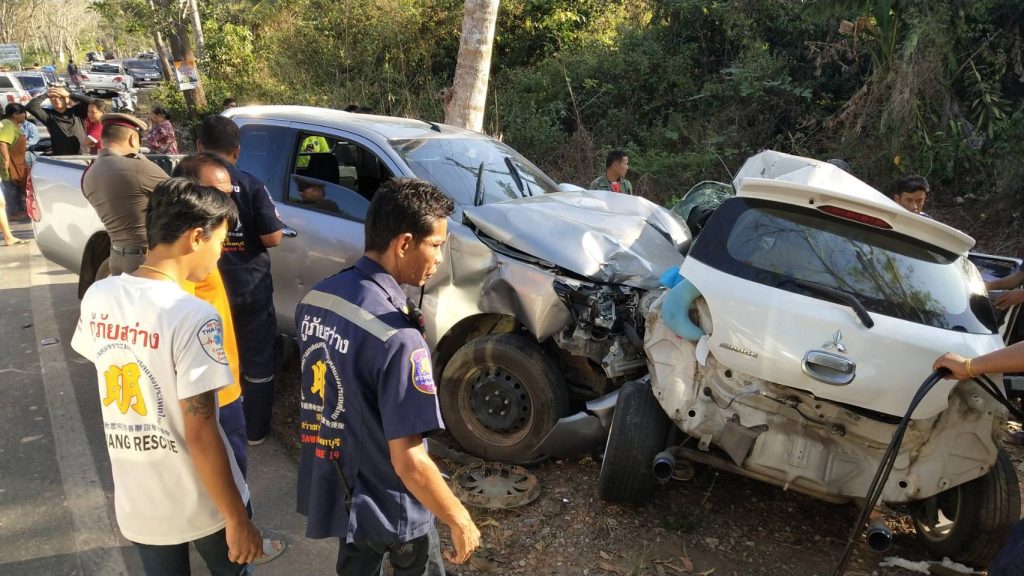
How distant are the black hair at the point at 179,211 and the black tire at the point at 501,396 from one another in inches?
80.6

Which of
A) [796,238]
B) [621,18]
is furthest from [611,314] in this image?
[621,18]

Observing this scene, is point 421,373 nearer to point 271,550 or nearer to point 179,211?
point 179,211

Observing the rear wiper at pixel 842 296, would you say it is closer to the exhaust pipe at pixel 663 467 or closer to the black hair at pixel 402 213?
the exhaust pipe at pixel 663 467

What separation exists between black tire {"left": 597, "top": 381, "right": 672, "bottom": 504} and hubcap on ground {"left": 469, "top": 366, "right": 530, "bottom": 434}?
2.14ft

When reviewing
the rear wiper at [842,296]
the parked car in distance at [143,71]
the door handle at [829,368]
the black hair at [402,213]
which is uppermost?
the parked car in distance at [143,71]

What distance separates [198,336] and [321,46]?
14896 mm

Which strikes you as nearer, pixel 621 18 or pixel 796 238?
pixel 796 238

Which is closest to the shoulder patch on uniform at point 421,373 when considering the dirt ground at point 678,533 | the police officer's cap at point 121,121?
the dirt ground at point 678,533

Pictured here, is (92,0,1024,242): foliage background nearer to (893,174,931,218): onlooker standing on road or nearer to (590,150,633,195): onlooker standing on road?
(590,150,633,195): onlooker standing on road

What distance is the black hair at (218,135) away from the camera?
3.95 metres

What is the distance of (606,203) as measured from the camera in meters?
4.91

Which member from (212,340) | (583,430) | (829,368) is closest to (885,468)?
(829,368)

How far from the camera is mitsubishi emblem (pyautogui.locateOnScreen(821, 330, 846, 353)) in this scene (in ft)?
9.44

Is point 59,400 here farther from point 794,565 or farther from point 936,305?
point 936,305
